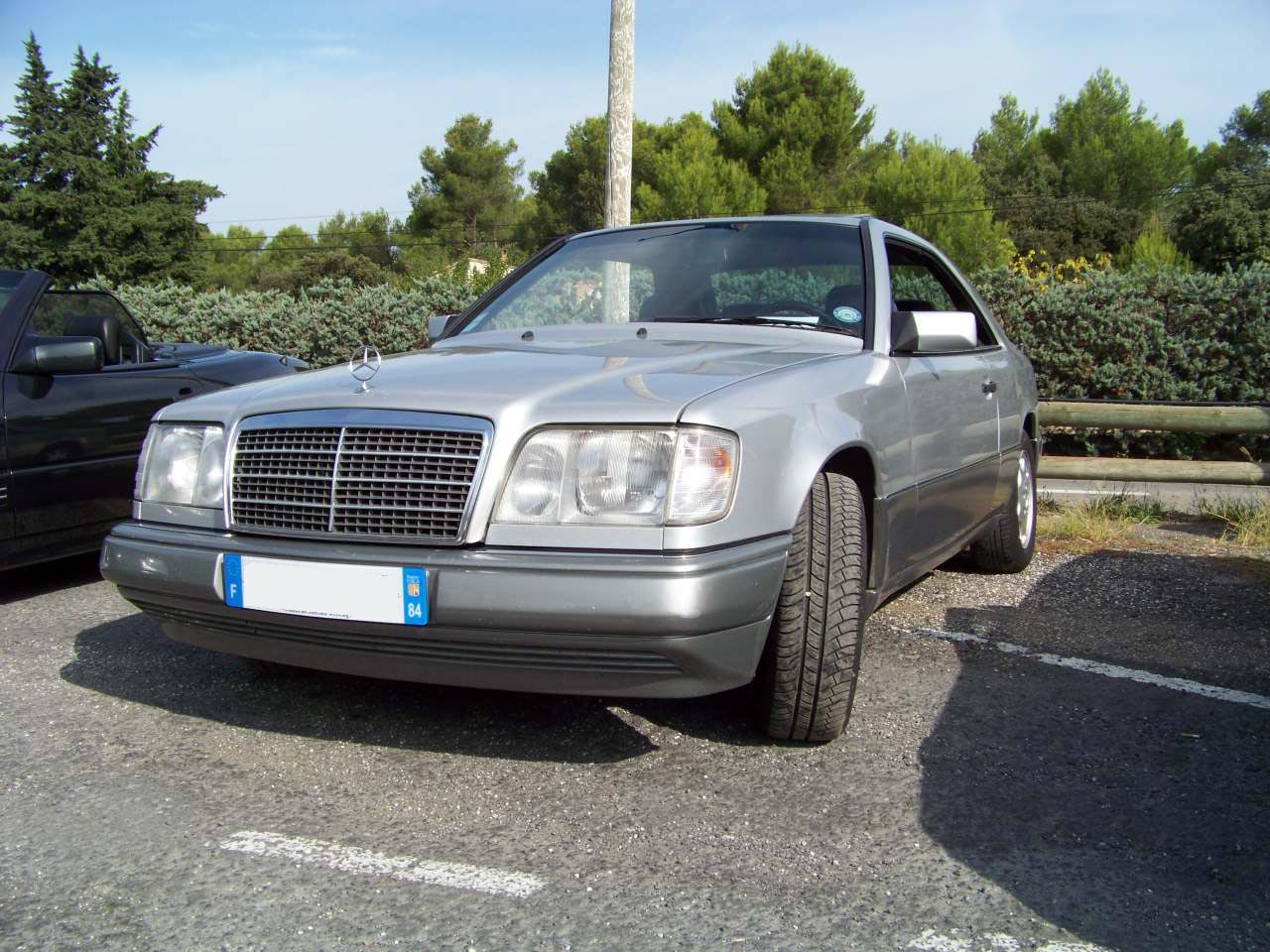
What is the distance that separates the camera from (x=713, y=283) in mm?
3932

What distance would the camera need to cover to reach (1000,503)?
4.70 m

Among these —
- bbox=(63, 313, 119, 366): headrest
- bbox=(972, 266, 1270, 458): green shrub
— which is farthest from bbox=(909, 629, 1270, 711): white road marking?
bbox=(972, 266, 1270, 458): green shrub

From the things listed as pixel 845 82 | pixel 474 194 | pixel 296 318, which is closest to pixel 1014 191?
pixel 845 82

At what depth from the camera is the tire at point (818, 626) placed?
277 cm

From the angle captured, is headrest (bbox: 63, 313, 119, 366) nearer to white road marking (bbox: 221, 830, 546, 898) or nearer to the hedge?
white road marking (bbox: 221, 830, 546, 898)

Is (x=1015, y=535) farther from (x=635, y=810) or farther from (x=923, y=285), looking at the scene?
(x=635, y=810)

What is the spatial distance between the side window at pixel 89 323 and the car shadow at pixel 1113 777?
3.97 metres

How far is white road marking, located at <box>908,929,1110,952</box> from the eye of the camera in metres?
1.99

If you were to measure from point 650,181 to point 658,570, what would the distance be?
134 ft

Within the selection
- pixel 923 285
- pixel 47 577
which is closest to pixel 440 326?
pixel 923 285

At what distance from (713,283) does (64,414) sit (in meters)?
2.84

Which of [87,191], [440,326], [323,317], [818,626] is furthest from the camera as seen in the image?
[87,191]

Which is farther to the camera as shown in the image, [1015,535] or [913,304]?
[1015,535]

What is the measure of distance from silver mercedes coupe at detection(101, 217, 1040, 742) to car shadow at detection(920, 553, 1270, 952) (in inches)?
17.9
